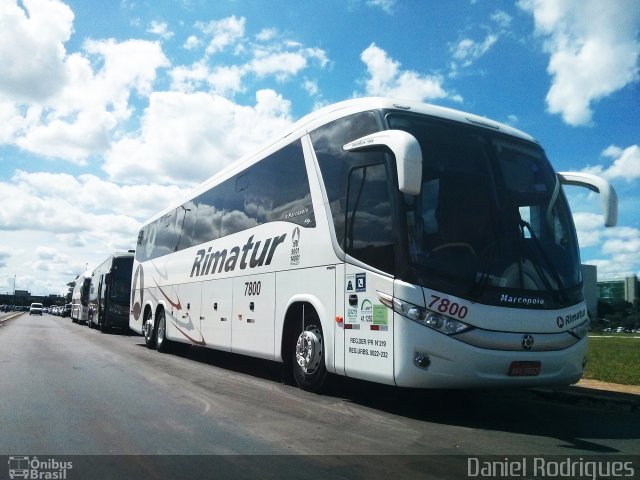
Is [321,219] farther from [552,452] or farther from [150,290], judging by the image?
[150,290]

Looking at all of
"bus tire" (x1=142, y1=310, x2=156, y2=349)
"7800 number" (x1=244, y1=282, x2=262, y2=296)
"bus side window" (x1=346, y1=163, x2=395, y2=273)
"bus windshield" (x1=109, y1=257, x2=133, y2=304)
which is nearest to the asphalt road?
"7800 number" (x1=244, y1=282, x2=262, y2=296)

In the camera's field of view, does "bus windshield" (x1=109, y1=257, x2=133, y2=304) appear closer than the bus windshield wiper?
No

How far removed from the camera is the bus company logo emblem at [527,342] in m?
6.60

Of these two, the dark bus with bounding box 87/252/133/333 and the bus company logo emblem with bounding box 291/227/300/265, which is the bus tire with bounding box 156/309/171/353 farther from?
the dark bus with bounding box 87/252/133/333

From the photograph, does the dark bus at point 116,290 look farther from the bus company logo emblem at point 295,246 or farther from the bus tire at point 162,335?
the bus company logo emblem at point 295,246

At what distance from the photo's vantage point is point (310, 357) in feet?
27.0

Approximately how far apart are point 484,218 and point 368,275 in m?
1.53

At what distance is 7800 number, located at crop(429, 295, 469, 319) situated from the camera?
6344 mm

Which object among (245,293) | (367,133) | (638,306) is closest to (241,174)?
(245,293)

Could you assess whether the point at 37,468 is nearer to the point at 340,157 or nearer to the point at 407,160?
the point at 407,160

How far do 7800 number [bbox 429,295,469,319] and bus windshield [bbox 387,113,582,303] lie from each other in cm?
14

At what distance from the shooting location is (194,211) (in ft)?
47.1

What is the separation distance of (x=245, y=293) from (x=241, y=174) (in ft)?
8.30

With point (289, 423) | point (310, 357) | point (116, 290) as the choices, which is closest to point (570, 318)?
point (310, 357)
